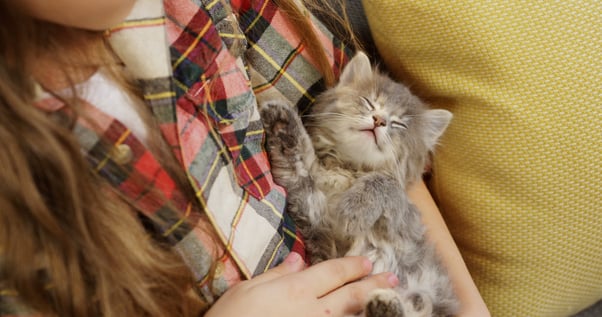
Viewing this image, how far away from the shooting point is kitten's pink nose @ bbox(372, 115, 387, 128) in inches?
46.3

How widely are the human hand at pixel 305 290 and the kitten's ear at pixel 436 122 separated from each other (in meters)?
0.41

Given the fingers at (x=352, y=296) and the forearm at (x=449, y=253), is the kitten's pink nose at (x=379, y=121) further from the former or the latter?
the fingers at (x=352, y=296)

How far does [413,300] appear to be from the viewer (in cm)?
105

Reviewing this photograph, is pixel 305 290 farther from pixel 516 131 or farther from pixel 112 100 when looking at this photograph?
pixel 516 131

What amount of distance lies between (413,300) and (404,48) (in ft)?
2.04

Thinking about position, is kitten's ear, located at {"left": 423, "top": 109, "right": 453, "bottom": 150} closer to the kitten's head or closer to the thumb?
the kitten's head

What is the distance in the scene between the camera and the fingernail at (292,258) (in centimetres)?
97

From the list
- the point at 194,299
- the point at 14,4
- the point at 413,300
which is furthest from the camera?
the point at 413,300

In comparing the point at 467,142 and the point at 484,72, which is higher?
the point at 484,72

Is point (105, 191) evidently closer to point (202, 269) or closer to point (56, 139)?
point (56, 139)

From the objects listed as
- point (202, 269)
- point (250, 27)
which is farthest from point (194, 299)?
point (250, 27)

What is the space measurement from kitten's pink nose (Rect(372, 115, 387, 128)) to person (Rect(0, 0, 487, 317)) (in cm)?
34

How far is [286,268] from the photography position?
0.96 metres

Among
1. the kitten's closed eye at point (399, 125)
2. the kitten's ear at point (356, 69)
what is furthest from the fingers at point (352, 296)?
the kitten's ear at point (356, 69)
